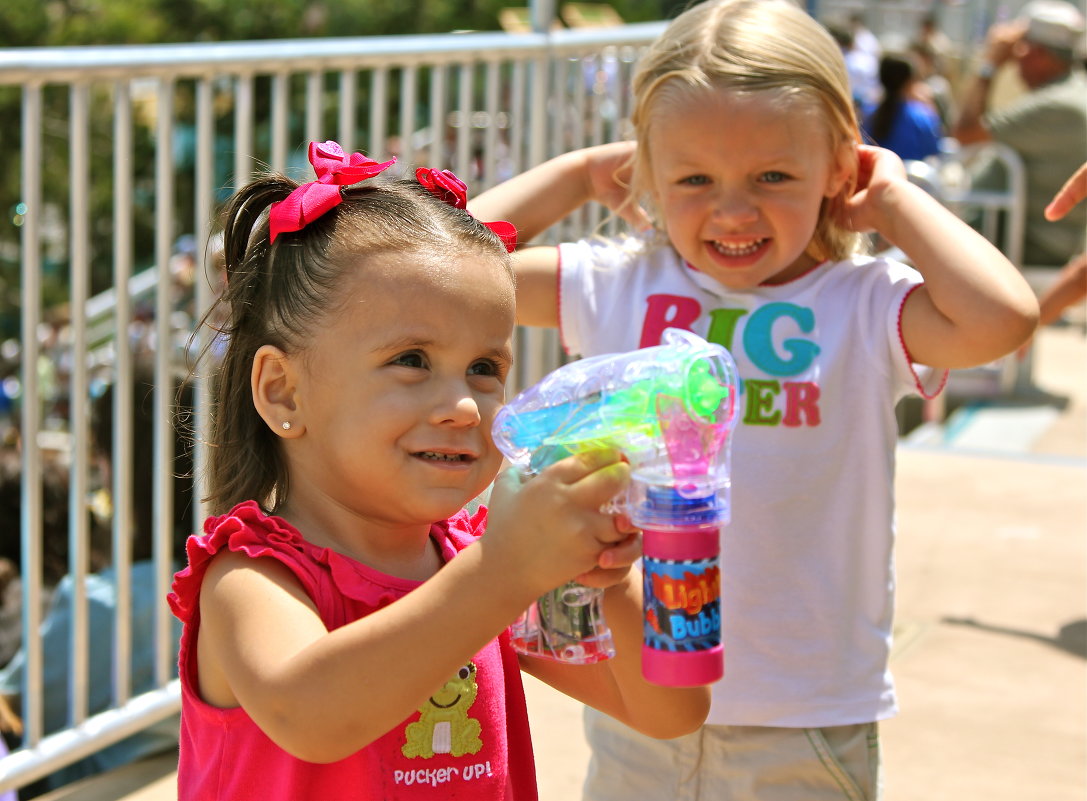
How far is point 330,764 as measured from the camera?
5.50ft

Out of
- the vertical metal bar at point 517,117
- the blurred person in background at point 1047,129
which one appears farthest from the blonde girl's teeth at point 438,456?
the blurred person in background at point 1047,129

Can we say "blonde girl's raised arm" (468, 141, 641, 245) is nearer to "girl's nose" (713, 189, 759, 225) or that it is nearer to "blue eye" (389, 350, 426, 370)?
"girl's nose" (713, 189, 759, 225)

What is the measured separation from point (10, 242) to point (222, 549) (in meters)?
13.0

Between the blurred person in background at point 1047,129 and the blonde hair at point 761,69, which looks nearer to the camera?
the blonde hair at point 761,69

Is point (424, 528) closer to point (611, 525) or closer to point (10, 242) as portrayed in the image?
point (611, 525)

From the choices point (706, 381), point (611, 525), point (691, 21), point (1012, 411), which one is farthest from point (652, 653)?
point (1012, 411)

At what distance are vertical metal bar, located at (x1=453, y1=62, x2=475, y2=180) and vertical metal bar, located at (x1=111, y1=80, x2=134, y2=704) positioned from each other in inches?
48.2

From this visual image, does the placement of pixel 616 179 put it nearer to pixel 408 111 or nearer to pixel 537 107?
pixel 408 111

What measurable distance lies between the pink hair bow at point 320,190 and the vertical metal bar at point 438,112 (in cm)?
255

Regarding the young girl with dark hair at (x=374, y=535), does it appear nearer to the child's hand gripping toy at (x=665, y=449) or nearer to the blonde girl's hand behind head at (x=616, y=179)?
the child's hand gripping toy at (x=665, y=449)

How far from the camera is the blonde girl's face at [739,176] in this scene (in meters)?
2.39

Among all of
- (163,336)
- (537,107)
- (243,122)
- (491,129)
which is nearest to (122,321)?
(163,336)

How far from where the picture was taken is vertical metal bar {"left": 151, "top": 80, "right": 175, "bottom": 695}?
3598 mm

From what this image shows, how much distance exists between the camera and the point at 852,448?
2.48 m
